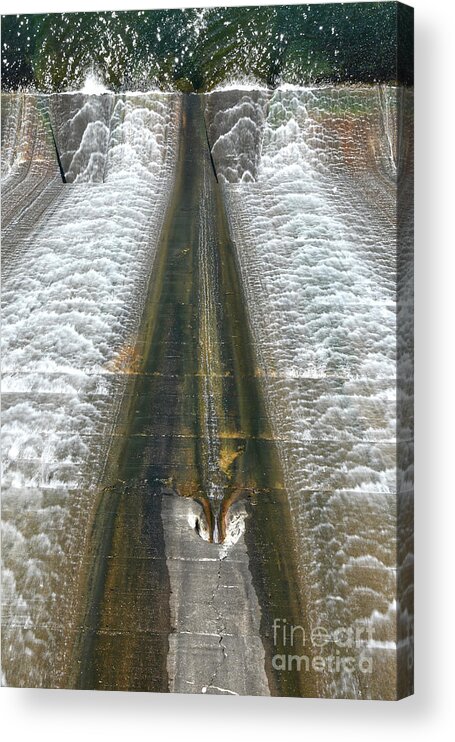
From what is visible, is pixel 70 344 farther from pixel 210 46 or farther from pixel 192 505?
pixel 210 46

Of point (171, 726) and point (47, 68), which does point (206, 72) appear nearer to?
point (47, 68)

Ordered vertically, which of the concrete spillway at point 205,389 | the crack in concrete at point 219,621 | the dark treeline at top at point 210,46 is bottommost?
the crack in concrete at point 219,621

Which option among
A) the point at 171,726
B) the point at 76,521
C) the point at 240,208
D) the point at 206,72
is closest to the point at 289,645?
the point at 171,726

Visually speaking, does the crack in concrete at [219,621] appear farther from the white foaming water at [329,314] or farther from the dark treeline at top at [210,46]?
the dark treeline at top at [210,46]

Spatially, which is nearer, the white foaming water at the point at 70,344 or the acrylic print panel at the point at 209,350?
the acrylic print panel at the point at 209,350

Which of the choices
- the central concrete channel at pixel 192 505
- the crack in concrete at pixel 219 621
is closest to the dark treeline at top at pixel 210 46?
the central concrete channel at pixel 192 505

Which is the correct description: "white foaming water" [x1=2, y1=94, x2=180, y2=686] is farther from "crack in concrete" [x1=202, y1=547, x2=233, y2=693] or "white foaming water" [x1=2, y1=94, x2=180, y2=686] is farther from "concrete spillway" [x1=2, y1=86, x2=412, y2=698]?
"crack in concrete" [x1=202, y1=547, x2=233, y2=693]

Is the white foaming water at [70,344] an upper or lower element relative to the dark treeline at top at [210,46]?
lower

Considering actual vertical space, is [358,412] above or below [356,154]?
below
